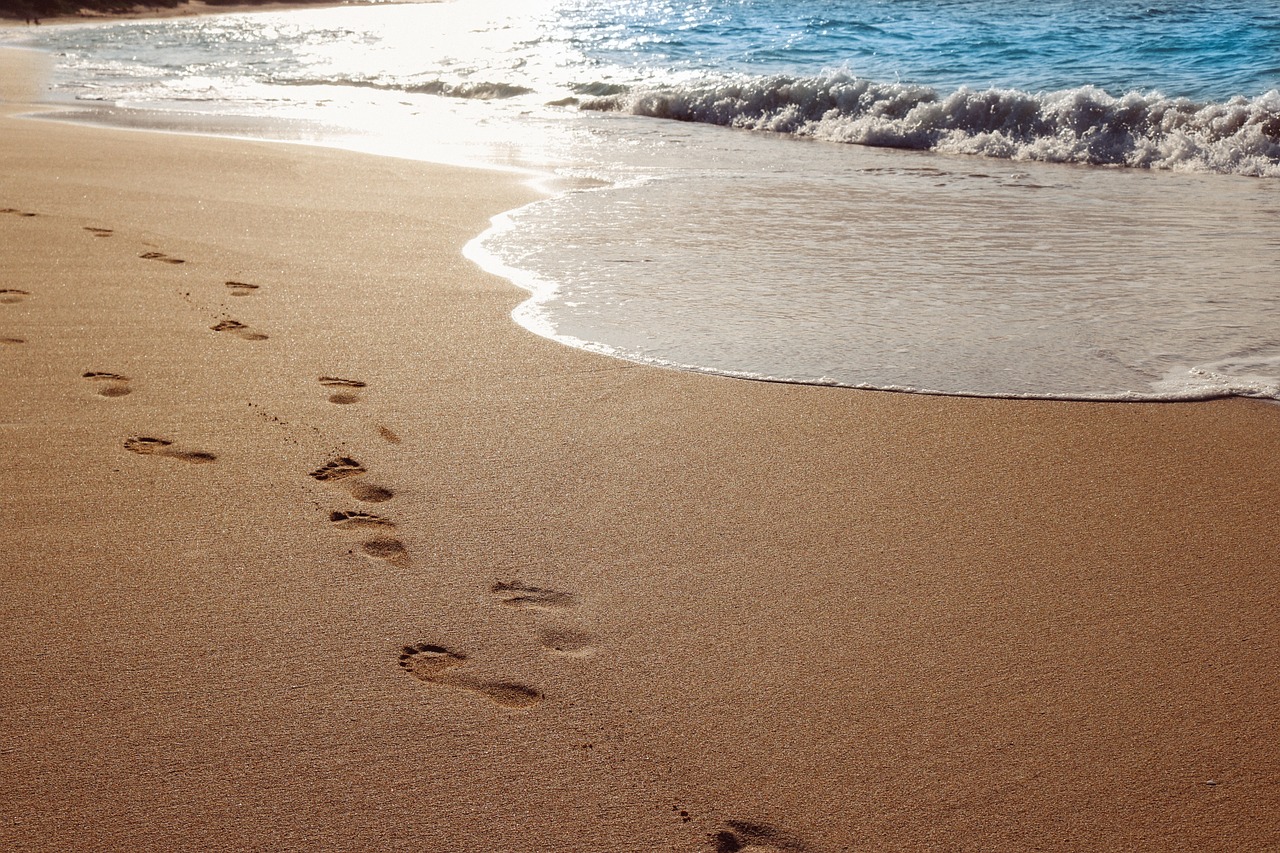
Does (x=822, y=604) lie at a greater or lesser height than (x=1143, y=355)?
lesser

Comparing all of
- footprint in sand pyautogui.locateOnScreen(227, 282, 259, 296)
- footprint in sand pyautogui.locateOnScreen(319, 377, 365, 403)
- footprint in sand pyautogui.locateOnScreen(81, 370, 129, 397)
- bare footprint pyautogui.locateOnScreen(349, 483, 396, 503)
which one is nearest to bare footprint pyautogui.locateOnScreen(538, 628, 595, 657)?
bare footprint pyautogui.locateOnScreen(349, 483, 396, 503)

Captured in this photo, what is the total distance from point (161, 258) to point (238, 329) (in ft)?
3.32

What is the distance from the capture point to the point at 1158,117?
9.03 meters

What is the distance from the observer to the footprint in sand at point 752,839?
157 centimetres

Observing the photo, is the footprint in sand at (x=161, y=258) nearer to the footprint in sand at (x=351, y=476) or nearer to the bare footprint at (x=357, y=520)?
the footprint in sand at (x=351, y=476)

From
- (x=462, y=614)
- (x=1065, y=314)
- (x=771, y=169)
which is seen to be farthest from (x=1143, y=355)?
(x=771, y=169)

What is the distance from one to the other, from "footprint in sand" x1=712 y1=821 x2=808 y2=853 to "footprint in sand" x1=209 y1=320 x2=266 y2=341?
2539mm

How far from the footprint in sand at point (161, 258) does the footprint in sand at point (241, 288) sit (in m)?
0.38

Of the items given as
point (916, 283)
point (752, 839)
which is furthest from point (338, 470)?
point (916, 283)

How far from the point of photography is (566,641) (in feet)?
6.66

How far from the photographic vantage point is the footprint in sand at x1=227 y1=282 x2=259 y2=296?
3996 mm

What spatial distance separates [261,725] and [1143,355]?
3.11 meters

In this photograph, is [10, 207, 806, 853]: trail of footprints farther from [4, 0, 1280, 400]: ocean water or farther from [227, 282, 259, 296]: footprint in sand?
[4, 0, 1280, 400]: ocean water

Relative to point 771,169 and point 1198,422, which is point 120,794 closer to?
point 1198,422
